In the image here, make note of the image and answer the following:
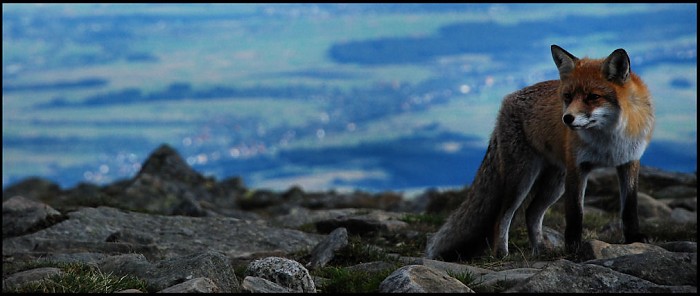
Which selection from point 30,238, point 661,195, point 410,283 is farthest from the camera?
point 661,195

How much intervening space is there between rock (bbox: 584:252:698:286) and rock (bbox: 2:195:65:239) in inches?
457

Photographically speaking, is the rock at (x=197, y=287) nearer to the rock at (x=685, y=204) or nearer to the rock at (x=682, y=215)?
the rock at (x=682, y=215)

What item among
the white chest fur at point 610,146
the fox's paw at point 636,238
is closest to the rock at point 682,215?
the fox's paw at point 636,238

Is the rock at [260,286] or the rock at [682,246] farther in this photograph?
the rock at [682,246]

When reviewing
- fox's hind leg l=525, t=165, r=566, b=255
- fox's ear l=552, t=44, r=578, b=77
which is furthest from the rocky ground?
fox's ear l=552, t=44, r=578, b=77

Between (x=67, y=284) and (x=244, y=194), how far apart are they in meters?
23.2

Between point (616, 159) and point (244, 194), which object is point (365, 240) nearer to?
point (616, 159)

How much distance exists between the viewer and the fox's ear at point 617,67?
1045 centimetres

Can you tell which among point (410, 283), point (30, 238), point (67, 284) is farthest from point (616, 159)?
point (30, 238)

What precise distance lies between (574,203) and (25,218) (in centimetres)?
1078

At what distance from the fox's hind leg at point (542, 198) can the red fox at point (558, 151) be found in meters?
0.02

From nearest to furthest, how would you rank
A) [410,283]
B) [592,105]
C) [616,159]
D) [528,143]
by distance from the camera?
[410,283] → [592,105] → [616,159] → [528,143]

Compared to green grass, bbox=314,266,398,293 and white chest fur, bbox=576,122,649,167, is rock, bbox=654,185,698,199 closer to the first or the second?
white chest fur, bbox=576,122,649,167

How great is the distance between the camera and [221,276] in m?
9.01
